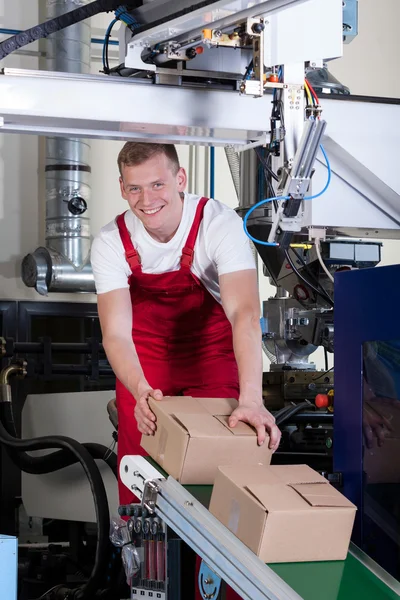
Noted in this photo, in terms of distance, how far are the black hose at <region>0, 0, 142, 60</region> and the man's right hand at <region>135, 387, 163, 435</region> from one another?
887 mm

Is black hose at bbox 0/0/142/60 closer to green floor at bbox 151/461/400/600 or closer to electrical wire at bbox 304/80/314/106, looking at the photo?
electrical wire at bbox 304/80/314/106

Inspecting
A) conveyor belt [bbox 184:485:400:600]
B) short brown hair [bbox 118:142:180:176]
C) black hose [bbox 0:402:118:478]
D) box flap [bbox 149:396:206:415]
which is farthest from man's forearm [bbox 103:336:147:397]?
black hose [bbox 0:402:118:478]

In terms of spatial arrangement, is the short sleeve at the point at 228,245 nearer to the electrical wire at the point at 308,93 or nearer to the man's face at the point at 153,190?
the man's face at the point at 153,190

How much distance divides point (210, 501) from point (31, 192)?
3.53 meters

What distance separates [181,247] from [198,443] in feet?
2.82

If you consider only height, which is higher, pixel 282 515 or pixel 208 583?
pixel 282 515

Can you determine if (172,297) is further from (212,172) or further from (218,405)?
(212,172)

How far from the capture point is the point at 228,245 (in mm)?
2715

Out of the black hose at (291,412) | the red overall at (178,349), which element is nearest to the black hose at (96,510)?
the red overall at (178,349)

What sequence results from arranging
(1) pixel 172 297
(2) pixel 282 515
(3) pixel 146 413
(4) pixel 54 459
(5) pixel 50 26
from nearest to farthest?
(2) pixel 282 515
(5) pixel 50 26
(3) pixel 146 413
(1) pixel 172 297
(4) pixel 54 459

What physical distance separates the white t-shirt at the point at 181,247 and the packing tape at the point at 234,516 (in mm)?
905

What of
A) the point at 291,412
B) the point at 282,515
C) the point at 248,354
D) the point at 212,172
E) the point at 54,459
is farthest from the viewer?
the point at 212,172

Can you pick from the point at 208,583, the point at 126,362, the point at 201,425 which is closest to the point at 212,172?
the point at 126,362

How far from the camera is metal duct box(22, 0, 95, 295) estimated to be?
4.95m
